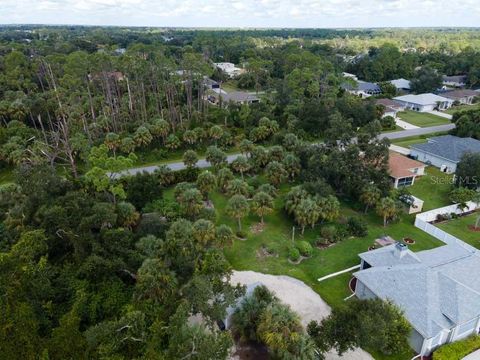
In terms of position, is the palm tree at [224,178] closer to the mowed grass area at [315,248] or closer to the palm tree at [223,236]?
the mowed grass area at [315,248]

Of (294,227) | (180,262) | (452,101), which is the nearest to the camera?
(180,262)

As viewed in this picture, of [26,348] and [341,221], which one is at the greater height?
[26,348]

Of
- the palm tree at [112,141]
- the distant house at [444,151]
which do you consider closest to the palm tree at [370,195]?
the distant house at [444,151]

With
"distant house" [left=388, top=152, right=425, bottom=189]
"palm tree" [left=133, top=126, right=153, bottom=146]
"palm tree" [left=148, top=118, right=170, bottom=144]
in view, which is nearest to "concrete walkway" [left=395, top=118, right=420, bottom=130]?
"distant house" [left=388, top=152, right=425, bottom=189]

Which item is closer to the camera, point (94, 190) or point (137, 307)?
point (137, 307)

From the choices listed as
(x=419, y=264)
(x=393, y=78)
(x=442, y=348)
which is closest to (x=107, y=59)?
(x=419, y=264)

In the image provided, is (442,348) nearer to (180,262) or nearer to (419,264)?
(419,264)

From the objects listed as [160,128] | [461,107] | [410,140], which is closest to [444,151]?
[410,140]
